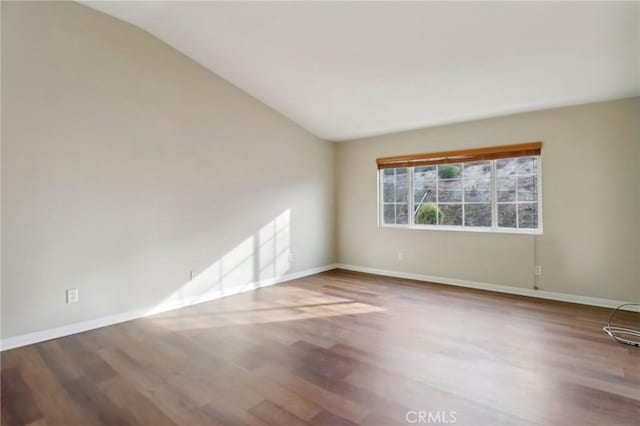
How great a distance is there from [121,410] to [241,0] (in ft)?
10.4

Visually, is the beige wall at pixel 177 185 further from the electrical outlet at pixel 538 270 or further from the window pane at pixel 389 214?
the window pane at pixel 389 214

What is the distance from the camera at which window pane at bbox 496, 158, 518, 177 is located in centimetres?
424

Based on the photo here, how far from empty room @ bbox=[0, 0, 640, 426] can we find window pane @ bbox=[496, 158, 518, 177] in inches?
1.4

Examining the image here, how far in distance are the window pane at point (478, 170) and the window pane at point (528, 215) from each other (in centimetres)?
59

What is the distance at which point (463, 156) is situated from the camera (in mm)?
4570

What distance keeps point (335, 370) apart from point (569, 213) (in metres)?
3.38

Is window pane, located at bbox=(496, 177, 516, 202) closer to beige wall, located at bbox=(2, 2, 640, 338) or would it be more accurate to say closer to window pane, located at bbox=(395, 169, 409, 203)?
beige wall, located at bbox=(2, 2, 640, 338)

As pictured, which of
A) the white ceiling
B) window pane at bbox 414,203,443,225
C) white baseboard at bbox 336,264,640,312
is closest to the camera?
the white ceiling

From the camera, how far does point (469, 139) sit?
14.9 feet

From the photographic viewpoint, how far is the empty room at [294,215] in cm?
211

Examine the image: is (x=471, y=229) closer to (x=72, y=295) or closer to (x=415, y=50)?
(x=415, y=50)

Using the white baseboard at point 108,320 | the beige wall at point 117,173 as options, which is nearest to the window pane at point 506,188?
the beige wall at point 117,173

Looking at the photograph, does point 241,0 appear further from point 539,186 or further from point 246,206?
point 539,186

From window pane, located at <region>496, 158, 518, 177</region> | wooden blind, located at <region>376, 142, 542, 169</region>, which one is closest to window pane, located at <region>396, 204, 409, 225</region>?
wooden blind, located at <region>376, 142, 542, 169</region>
